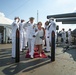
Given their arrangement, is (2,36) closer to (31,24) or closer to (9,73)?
(31,24)

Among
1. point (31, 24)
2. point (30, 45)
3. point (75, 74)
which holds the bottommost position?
point (75, 74)

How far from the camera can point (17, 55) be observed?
8758 mm

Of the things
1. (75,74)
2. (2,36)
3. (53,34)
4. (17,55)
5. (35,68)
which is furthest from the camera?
(2,36)

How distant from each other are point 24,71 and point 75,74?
1692mm

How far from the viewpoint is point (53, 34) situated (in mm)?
9328

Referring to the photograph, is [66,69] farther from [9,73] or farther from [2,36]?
[2,36]

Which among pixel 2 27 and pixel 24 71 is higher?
pixel 2 27

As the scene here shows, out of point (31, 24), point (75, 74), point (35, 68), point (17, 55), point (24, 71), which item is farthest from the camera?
point (31, 24)

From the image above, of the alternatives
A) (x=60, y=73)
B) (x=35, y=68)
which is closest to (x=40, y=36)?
(x=35, y=68)

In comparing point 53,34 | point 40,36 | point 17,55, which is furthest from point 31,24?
point 17,55

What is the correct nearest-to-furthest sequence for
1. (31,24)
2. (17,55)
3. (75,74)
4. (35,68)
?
1. (75,74)
2. (35,68)
3. (17,55)
4. (31,24)

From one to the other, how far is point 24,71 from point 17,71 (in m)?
0.23

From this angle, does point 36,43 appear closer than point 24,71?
No

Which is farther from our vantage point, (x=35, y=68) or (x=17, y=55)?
(x=17, y=55)
